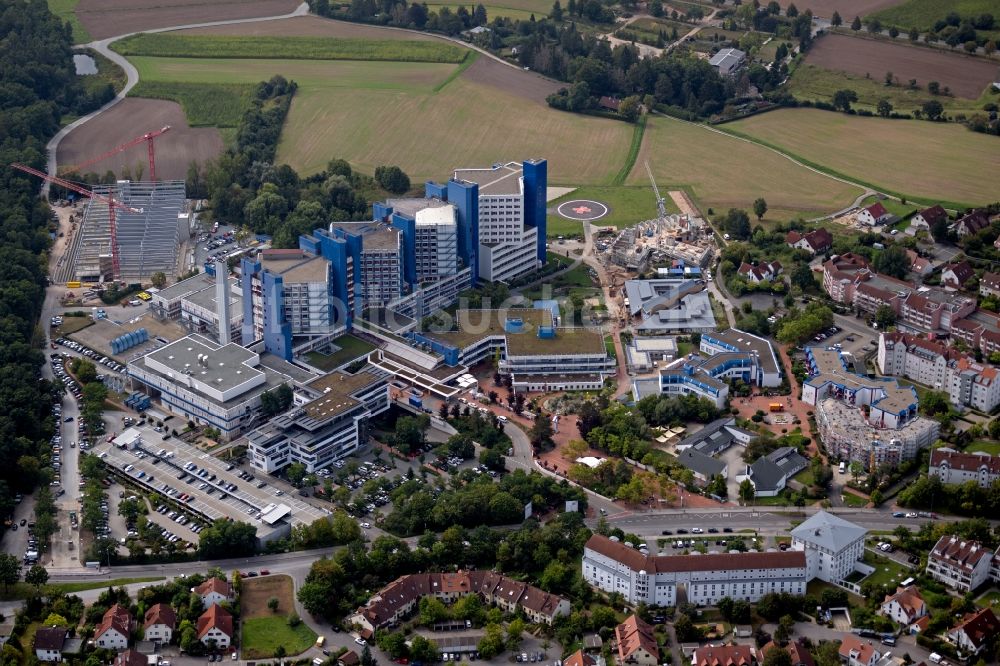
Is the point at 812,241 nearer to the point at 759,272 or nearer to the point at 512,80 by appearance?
the point at 759,272

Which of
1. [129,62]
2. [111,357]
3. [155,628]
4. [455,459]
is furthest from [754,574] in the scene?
[129,62]

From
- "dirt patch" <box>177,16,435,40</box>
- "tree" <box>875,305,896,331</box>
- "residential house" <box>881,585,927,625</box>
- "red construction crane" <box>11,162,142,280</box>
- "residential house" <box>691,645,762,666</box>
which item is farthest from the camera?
"dirt patch" <box>177,16,435,40</box>

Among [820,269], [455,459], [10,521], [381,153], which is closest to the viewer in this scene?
[10,521]

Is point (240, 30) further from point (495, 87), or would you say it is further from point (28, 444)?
point (28, 444)

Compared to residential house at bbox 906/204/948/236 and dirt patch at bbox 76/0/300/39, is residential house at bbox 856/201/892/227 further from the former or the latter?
dirt patch at bbox 76/0/300/39

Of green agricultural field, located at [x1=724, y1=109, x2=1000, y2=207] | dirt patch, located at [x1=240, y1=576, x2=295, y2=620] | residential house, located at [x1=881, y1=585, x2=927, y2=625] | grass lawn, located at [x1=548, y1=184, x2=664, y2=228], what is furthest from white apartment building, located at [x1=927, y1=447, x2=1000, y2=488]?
green agricultural field, located at [x1=724, y1=109, x2=1000, y2=207]

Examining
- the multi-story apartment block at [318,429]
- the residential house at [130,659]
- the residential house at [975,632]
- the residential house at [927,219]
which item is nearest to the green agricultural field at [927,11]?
the residential house at [927,219]
